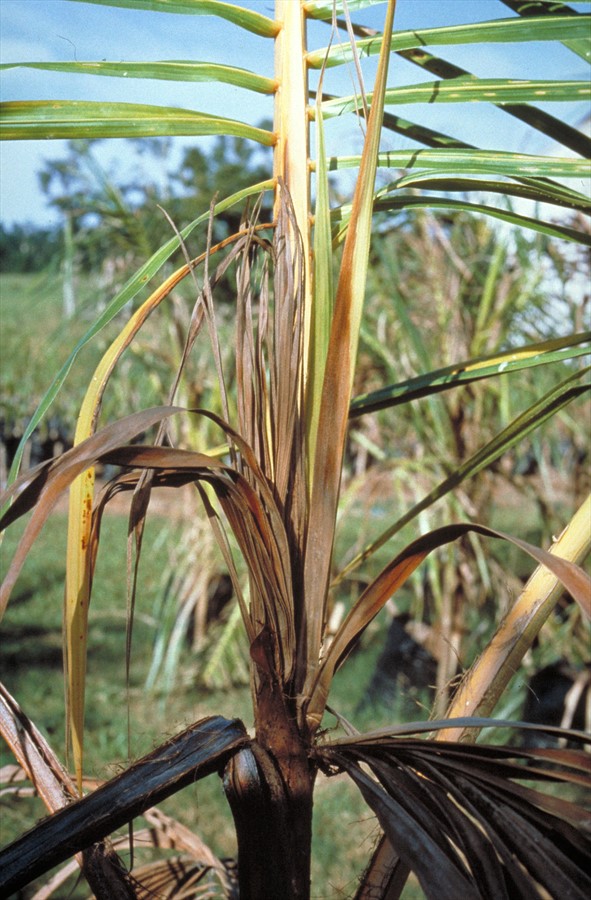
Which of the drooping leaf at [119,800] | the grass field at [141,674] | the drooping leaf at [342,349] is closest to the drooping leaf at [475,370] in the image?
the drooping leaf at [342,349]

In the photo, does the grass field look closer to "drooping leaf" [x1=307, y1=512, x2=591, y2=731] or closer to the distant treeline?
the distant treeline

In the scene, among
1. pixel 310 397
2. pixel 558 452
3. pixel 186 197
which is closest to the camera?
pixel 310 397

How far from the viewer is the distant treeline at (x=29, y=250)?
1566 millimetres

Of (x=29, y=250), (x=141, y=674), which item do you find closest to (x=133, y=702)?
(x=141, y=674)

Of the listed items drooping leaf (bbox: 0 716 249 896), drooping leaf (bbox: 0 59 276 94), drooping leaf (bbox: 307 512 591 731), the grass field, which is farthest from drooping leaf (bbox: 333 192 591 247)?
the grass field

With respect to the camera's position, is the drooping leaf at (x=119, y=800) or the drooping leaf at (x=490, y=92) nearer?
the drooping leaf at (x=119, y=800)

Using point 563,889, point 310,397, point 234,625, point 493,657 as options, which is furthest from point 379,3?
point 234,625

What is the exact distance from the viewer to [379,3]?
1.90 feet

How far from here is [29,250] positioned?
6.32ft

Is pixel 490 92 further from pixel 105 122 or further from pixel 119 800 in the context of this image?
pixel 119 800

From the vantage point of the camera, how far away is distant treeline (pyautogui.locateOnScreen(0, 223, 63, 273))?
61.6 inches

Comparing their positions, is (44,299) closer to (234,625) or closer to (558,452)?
(234,625)

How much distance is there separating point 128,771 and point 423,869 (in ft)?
0.50

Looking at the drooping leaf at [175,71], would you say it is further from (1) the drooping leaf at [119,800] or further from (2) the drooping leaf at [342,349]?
(1) the drooping leaf at [119,800]
